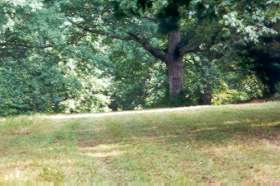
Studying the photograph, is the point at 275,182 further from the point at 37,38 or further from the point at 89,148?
the point at 37,38

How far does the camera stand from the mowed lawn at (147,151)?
8.26 m

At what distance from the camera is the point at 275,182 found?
773 cm

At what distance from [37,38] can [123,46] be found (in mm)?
5282

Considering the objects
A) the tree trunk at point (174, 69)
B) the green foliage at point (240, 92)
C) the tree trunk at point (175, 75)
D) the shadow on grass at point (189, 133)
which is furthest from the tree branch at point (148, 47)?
the shadow on grass at point (189, 133)

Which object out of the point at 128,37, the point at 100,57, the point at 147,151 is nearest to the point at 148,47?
the point at 128,37

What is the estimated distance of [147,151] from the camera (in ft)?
35.6

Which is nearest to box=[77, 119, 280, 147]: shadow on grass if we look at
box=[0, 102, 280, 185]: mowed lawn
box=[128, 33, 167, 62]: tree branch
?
box=[0, 102, 280, 185]: mowed lawn

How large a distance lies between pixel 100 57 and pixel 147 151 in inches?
703

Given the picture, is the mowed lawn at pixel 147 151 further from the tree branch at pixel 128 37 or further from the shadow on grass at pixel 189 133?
the tree branch at pixel 128 37

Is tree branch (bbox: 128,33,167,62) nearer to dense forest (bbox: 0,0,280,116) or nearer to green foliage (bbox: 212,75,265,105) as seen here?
dense forest (bbox: 0,0,280,116)

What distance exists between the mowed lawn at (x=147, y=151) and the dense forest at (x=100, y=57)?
6.02m

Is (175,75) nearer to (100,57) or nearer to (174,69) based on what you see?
(174,69)

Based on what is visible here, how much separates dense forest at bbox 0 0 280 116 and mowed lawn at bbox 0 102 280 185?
6020mm

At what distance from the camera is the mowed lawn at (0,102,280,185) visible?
826 cm
